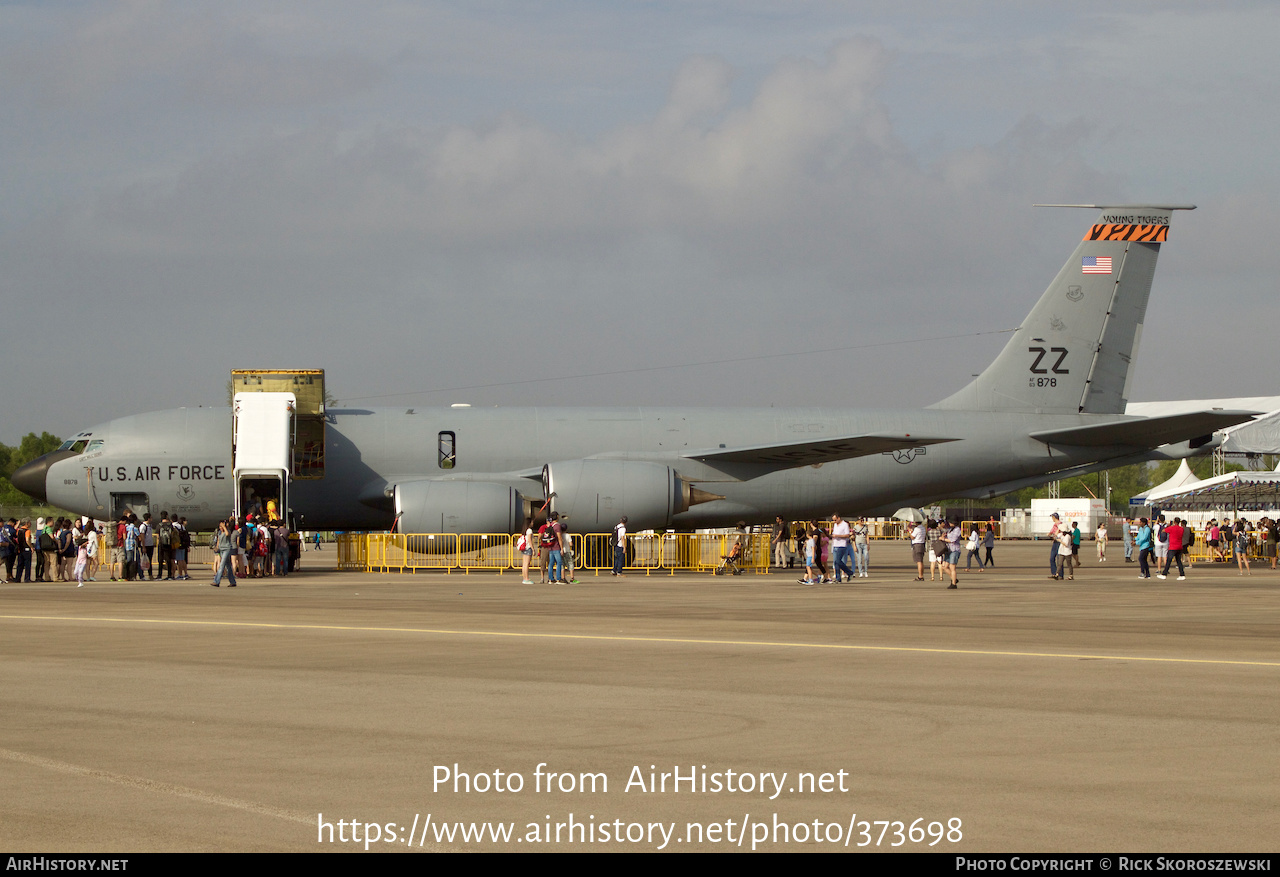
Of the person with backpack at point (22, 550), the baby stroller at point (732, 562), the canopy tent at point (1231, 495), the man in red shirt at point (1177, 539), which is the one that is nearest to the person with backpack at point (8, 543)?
the person with backpack at point (22, 550)

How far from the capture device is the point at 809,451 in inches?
1384

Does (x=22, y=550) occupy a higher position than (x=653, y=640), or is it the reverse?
(x=22, y=550)

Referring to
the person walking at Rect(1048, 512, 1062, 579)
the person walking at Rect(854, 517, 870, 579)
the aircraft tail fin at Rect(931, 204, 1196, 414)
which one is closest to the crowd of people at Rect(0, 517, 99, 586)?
the person walking at Rect(854, 517, 870, 579)

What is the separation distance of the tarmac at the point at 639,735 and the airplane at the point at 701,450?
16.4 meters

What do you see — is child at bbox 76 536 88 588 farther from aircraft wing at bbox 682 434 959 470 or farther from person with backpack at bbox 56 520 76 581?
aircraft wing at bbox 682 434 959 470

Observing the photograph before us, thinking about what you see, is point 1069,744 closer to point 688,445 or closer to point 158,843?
point 158,843

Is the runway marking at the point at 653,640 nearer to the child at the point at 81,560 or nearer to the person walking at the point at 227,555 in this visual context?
the person walking at the point at 227,555

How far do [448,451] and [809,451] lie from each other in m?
10.1

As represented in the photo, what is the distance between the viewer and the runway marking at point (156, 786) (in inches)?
248

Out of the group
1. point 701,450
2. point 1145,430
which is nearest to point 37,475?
point 701,450

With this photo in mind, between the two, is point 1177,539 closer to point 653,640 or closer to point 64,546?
point 653,640

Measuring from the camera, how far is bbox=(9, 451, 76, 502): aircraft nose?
34.9 m

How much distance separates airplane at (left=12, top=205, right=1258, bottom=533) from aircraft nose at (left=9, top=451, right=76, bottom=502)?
0.06 metres

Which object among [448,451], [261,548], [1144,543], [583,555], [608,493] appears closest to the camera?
[1144,543]
